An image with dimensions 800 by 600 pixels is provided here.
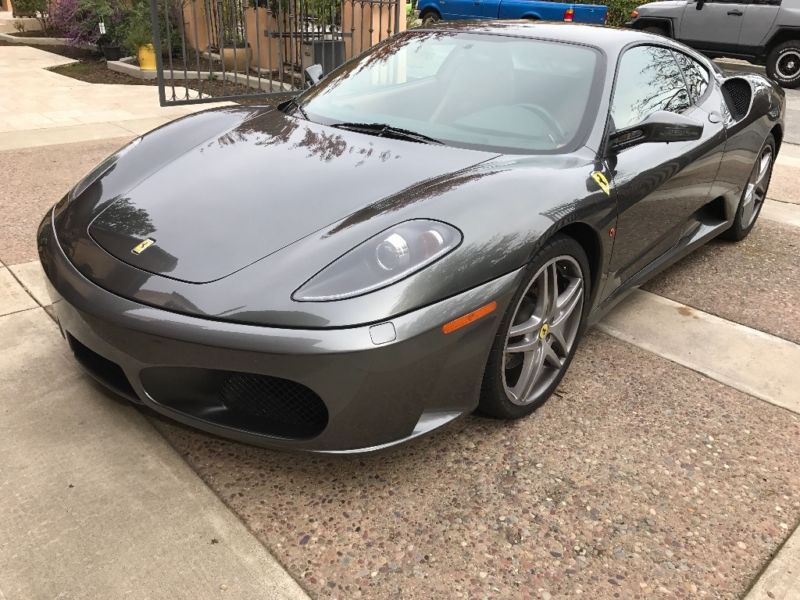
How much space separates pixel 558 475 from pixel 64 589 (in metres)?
1.49

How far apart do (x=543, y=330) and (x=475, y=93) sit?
1.10m

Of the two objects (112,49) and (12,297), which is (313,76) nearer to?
(12,297)

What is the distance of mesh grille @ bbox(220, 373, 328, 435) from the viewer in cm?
195

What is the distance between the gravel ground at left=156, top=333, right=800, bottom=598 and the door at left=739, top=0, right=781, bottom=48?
12.4m

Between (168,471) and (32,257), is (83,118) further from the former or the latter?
(168,471)

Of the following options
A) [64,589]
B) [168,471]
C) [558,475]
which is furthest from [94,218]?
[558,475]

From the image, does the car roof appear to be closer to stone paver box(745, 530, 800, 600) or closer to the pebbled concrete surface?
stone paver box(745, 530, 800, 600)

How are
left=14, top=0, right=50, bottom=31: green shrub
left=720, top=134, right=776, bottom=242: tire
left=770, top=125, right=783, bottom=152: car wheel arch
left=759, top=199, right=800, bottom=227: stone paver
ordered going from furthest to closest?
left=14, top=0, right=50, bottom=31: green shrub → left=759, top=199, right=800, bottom=227: stone paver → left=770, top=125, right=783, bottom=152: car wheel arch → left=720, top=134, right=776, bottom=242: tire

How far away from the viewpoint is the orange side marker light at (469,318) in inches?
76.8

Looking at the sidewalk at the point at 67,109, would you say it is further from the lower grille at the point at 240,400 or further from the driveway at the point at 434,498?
the lower grille at the point at 240,400

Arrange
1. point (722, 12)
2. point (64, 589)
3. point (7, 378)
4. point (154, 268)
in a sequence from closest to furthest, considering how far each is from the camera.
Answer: point (64, 589) < point (154, 268) < point (7, 378) < point (722, 12)

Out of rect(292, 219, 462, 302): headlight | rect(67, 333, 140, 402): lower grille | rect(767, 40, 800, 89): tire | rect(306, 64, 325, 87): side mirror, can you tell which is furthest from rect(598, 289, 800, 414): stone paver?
rect(767, 40, 800, 89): tire

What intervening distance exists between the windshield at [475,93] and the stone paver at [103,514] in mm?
1515

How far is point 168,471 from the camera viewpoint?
218 cm
